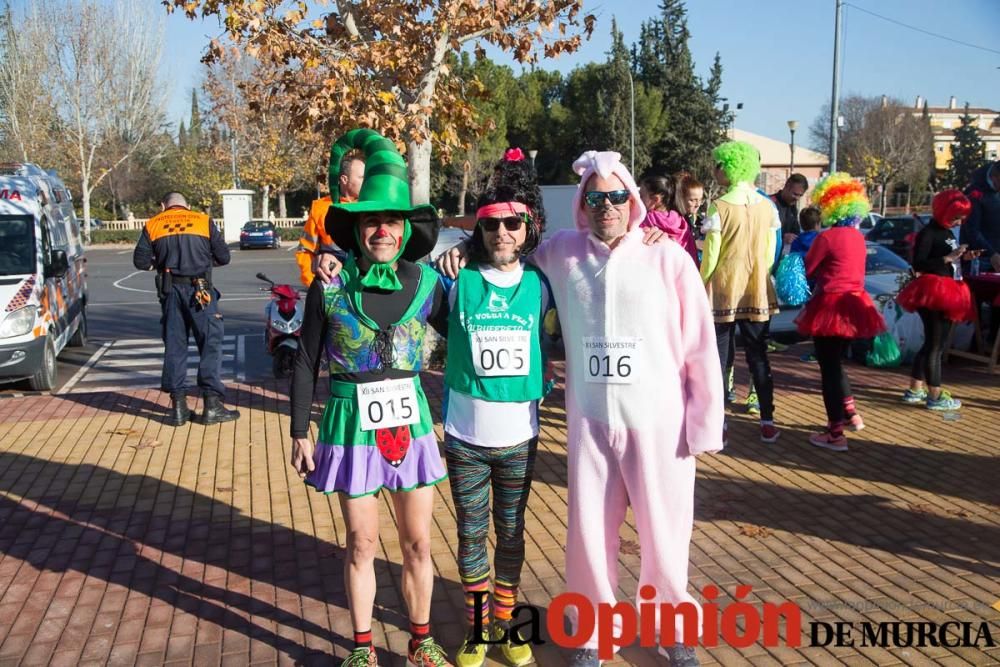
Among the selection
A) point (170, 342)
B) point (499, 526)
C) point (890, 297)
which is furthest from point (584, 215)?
point (890, 297)

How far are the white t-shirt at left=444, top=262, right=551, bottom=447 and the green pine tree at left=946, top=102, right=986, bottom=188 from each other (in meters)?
68.5

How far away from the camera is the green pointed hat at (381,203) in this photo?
2.96m

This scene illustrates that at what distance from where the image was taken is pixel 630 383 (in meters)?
3.07

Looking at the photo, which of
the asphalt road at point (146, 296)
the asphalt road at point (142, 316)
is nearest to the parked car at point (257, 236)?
the asphalt road at point (146, 296)

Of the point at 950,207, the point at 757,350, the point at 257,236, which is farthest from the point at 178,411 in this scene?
the point at 257,236

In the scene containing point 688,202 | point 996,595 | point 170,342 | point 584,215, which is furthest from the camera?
point 170,342

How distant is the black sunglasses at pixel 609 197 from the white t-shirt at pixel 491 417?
385mm

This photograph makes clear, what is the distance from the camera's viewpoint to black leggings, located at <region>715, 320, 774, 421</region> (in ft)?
19.8

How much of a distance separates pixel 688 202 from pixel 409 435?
3668 mm

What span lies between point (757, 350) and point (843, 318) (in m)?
0.64

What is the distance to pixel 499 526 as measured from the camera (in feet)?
10.8

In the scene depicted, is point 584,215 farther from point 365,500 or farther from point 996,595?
point 996,595

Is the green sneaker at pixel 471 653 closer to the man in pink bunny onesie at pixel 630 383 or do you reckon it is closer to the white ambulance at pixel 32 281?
the man in pink bunny onesie at pixel 630 383

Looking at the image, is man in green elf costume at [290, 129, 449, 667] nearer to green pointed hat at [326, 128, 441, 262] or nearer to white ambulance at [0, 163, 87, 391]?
green pointed hat at [326, 128, 441, 262]
